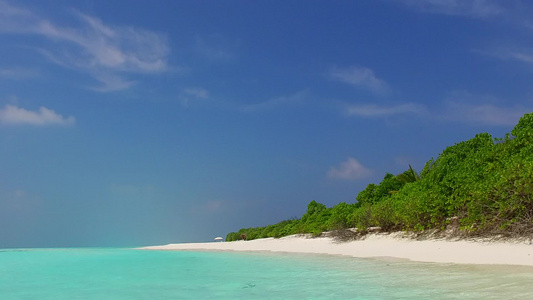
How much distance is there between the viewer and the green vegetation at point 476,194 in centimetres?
1189

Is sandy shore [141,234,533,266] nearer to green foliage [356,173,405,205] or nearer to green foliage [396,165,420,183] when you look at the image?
green foliage [356,173,405,205]

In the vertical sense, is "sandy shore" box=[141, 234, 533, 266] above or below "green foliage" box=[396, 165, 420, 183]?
below

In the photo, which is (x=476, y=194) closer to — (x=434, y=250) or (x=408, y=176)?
(x=434, y=250)

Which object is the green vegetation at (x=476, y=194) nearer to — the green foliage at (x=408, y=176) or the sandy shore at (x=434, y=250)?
the sandy shore at (x=434, y=250)

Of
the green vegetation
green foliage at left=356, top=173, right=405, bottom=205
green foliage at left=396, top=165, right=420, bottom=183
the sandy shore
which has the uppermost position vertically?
green foliage at left=396, top=165, right=420, bottom=183

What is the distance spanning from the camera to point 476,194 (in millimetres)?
13047

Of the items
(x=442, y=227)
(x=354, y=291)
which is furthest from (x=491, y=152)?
(x=354, y=291)

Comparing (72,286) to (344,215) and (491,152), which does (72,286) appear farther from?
(344,215)

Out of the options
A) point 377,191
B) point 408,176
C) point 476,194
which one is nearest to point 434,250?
point 476,194

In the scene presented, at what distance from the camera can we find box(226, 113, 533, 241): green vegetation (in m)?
11.9

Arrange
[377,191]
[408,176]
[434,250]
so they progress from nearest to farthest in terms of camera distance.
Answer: [434,250]
[377,191]
[408,176]

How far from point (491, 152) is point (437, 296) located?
11.2 metres

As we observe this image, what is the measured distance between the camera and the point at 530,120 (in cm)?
1499

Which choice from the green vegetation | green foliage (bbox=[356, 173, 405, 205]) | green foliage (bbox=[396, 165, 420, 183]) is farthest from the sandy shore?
green foliage (bbox=[396, 165, 420, 183])
